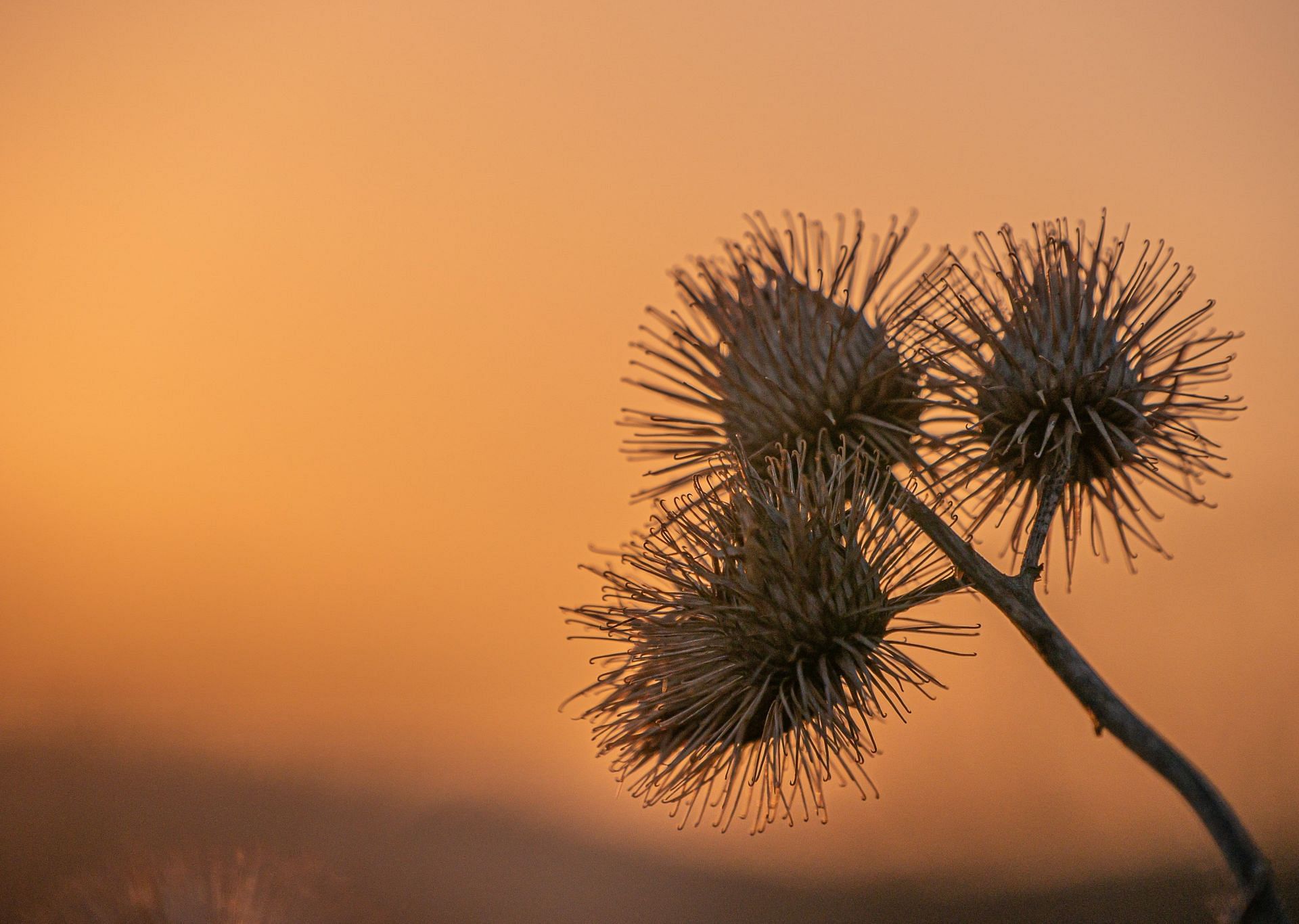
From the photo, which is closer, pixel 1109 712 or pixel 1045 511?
pixel 1109 712

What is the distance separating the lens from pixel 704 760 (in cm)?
204

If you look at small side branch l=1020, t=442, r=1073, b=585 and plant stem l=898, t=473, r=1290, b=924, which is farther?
small side branch l=1020, t=442, r=1073, b=585

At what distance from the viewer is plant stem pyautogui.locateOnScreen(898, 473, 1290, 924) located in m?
1.41

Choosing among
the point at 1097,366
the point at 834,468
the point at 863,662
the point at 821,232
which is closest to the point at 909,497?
the point at 834,468

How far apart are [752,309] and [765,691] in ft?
2.77

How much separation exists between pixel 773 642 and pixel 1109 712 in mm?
627

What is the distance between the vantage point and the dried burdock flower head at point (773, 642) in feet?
6.34

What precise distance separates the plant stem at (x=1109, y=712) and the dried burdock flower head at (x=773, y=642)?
0.08 metres

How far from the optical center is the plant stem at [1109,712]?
141 cm

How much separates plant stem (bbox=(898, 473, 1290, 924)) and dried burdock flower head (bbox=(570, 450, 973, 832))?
0.08m

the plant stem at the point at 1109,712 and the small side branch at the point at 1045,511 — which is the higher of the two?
the small side branch at the point at 1045,511

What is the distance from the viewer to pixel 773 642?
1.95 meters

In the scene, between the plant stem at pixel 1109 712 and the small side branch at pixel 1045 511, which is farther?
the small side branch at pixel 1045 511

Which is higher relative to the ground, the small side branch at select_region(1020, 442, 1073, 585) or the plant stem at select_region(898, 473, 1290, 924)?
the small side branch at select_region(1020, 442, 1073, 585)
